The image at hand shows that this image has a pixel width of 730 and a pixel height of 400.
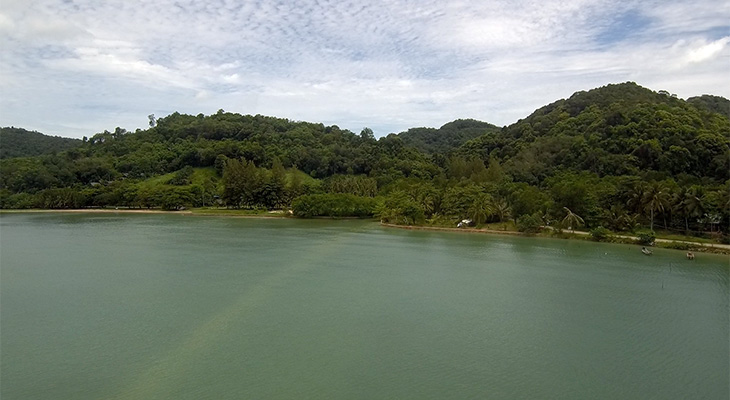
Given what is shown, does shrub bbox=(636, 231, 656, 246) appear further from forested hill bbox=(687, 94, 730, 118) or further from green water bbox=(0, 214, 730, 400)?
forested hill bbox=(687, 94, 730, 118)

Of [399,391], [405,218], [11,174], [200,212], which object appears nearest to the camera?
[399,391]

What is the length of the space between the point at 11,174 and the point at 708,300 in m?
87.6

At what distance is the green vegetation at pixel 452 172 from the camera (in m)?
34.8

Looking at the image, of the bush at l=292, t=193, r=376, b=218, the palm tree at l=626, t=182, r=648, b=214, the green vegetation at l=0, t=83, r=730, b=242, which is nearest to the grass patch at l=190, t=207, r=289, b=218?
the green vegetation at l=0, t=83, r=730, b=242

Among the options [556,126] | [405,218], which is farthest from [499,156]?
[405,218]

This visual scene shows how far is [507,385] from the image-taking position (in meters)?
11.4

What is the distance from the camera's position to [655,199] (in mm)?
31500

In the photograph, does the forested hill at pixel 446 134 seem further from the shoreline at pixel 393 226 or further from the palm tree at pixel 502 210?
the palm tree at pixel 502 210

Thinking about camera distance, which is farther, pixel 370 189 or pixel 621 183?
pixel 370 189

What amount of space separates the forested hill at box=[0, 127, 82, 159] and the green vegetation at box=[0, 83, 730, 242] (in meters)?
14.9

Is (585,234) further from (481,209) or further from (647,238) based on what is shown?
(481,209)

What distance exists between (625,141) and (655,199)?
61.8 feet

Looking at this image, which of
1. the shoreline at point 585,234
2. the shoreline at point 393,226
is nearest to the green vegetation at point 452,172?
the shoreline at point 585,234

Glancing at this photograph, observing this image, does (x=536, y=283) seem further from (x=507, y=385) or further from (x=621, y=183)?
(x=621, y=183)
